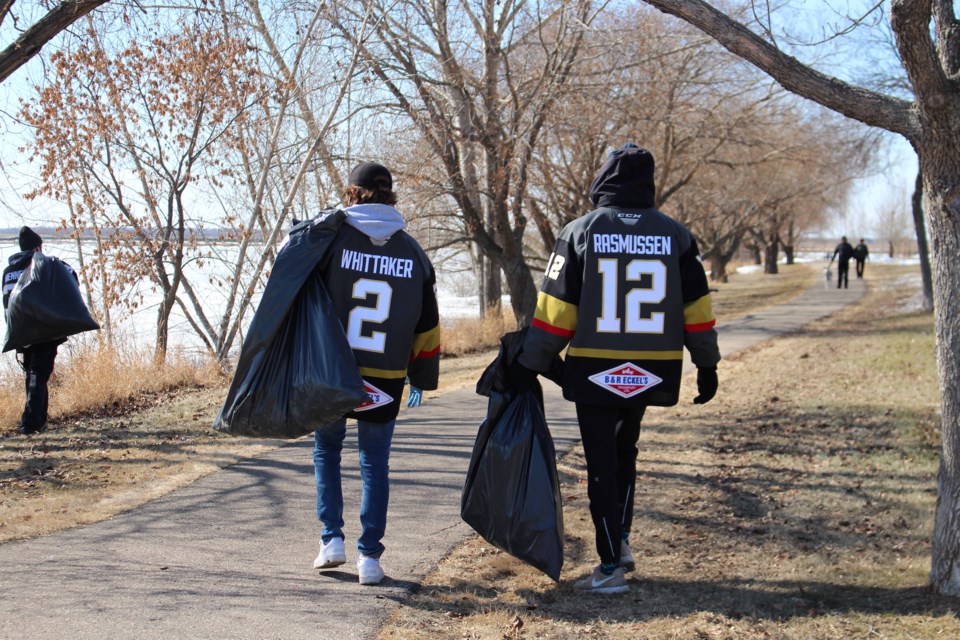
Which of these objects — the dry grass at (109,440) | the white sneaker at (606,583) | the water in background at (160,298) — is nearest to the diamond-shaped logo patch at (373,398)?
the white sneaker at (606,583)

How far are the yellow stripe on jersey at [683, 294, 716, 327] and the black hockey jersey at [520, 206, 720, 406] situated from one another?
0.18ft

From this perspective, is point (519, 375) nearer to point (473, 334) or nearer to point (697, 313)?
point (697, 313)

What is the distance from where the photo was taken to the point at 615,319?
3801mm

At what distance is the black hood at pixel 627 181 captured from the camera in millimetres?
3883

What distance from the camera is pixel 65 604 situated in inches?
138

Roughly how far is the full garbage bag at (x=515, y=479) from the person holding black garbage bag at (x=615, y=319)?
6.3 inches

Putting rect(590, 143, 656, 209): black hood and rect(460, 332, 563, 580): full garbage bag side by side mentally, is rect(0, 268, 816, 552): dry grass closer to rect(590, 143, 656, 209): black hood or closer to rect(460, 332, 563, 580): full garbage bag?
rect(460, 332, 563, 580): full garbage bag

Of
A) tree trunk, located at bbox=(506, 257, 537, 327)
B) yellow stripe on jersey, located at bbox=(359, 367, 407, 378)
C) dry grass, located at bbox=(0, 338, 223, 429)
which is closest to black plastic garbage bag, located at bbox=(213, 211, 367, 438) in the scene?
yellow stripe on jersey, located at bbox=(359, 367, 407, 378)

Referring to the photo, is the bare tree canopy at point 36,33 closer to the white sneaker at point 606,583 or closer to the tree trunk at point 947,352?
the white sneaker at point 606,583

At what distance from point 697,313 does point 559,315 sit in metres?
0.63

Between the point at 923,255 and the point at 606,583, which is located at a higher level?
the point at 923,255

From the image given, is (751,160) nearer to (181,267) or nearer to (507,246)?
(507,246)

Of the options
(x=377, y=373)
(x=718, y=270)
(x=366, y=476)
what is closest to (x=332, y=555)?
(x=366, y=476)

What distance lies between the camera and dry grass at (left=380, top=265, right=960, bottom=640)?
3.62 metres
